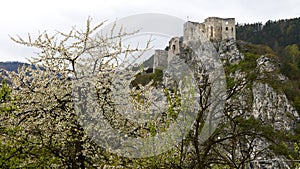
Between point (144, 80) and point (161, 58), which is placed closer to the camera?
point (161, 58)

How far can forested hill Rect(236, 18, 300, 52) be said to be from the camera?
7575cm

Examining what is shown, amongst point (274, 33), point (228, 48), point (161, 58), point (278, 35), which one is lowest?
point (161, 58)

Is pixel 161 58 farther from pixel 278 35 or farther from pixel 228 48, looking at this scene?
pixel 278 35

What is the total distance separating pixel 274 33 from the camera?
7931cm

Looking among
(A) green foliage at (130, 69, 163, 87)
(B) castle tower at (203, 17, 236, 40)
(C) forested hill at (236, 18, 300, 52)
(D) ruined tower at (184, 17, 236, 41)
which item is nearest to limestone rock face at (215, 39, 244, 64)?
(D) ruined tower at (184, 17, 236, 41)

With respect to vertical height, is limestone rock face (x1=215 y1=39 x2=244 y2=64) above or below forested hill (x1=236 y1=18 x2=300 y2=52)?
below

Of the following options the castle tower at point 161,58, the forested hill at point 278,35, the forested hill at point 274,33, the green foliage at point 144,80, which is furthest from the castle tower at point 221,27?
the green foliage at point 144,80

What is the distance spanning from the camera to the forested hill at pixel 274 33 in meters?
75.8

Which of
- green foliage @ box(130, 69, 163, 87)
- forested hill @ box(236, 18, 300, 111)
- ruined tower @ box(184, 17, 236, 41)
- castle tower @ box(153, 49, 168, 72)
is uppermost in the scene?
forested hill @ box(236, 18, 300, 111)

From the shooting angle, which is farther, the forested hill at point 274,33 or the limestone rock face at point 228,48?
the forested hill at point 274,33

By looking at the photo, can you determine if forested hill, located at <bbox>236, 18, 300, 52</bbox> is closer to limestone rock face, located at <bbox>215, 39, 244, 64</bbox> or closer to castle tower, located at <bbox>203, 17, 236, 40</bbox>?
castle tower, located at <bbox>203, 17, 236, 40</bbox>

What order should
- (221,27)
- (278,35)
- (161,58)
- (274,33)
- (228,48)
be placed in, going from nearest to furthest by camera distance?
1. (161,58)
2. (228,48)
3. (221,27)
4. (278,35)
5. (274,33)

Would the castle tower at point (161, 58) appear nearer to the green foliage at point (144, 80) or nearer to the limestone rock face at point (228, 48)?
the green foliage at point (144, 80)

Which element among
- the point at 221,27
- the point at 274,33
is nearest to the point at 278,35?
the point at 274,33
